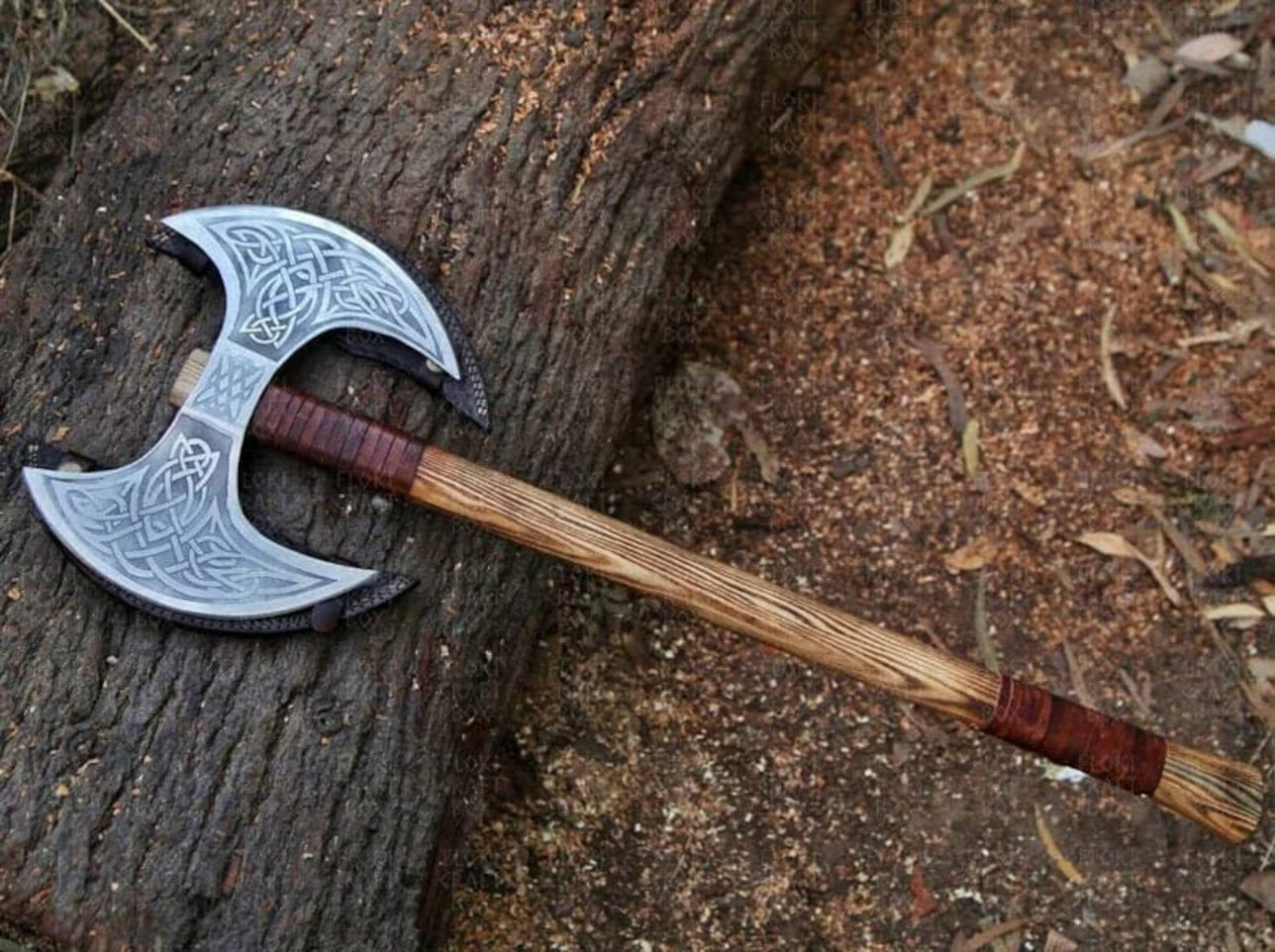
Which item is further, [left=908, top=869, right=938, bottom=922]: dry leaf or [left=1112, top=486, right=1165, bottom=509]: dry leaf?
Answer: [left=1112, top=486, right=1165, bottom=509]: dry leaf

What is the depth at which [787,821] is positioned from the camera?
3119 mm

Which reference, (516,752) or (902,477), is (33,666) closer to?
(516,752)

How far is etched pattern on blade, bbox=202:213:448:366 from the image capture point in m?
2.62

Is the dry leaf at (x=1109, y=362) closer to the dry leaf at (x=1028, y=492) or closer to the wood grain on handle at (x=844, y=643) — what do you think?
the dry leaf at (x=1028, y=492)

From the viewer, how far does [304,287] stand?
2656mm

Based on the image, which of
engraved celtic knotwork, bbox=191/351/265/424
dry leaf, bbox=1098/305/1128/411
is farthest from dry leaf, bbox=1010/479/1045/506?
engraved celtic knotwork, bbox=191/351/265/424

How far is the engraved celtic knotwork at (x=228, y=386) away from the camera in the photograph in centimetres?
255

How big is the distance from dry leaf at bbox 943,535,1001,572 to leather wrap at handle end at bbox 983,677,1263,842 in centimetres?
74

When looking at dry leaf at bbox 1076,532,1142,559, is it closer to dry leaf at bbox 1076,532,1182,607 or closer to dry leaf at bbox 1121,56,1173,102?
dry leaf at bbox 1076,532,1182,607

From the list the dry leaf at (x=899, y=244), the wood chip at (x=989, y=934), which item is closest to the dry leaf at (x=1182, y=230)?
the dry leaf at (x=899, y=244)

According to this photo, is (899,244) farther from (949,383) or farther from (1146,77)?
(1146,77)

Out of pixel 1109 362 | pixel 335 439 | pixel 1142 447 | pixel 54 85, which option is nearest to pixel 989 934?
pixel 1142 447

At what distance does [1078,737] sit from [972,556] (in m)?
0.81

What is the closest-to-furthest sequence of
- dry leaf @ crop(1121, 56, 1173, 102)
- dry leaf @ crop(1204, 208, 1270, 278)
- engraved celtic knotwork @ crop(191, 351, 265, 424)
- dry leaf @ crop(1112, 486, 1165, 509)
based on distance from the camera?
1. engraved celtic knotwork @ crop(191, 351, 265, 424)
2. dry leaf @ crop(1112, 486, 1165, 509)
3. dry leaf @ crop(1204, 208, 1270, 278)
4. dry leaf @ crop(1121, 56, 1173, 102)
